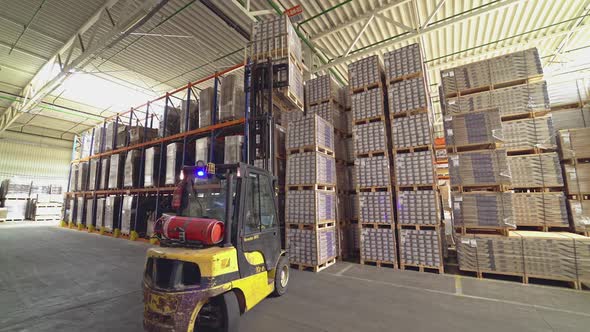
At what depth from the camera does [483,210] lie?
16.5ft

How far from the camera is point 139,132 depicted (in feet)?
33.6

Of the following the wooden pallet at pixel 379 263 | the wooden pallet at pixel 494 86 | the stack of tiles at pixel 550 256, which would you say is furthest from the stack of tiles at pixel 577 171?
the wooden pallet at pixel 379 263

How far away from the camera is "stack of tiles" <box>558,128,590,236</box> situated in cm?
477

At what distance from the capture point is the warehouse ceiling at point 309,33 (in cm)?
738

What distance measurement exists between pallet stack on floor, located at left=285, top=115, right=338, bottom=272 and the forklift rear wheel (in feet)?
9.50

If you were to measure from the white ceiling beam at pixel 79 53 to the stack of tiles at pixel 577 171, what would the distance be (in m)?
10.2

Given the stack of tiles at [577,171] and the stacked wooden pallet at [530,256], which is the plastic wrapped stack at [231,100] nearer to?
the stacked wooden pallet at [530,256]

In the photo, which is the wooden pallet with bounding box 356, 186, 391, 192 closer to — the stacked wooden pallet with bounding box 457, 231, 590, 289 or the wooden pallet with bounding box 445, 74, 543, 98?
the stacked wooden pallet with bounding box 457, 231, 590, 289

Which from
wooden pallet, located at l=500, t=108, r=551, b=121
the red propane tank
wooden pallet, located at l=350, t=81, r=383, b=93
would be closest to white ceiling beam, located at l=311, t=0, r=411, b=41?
wooden pallet, located at l=350, t=81, r=383, b=93

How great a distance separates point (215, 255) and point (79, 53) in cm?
1247

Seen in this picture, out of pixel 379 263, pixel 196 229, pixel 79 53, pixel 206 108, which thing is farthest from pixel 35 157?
pixel 379 263

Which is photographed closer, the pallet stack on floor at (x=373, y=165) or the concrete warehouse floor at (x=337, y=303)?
the concrete warehouse floor at (x=337, y=303)

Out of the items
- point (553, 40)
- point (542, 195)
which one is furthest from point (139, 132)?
point (553, 40)

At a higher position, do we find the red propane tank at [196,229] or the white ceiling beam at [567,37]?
the white ceiling beam at [567,37]
